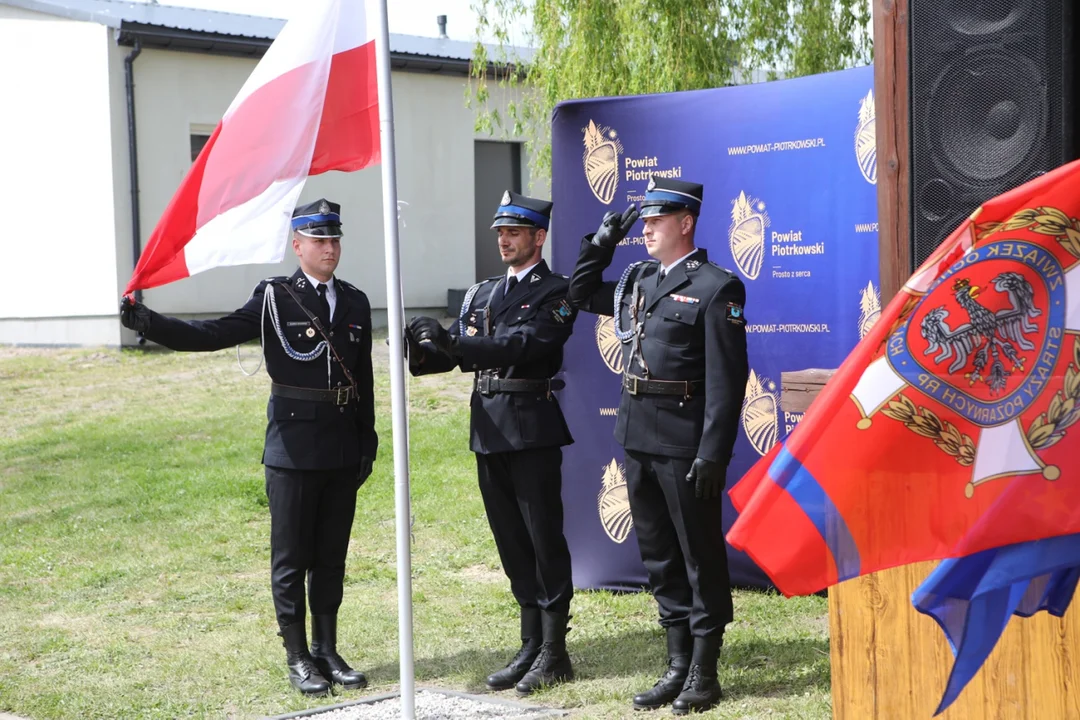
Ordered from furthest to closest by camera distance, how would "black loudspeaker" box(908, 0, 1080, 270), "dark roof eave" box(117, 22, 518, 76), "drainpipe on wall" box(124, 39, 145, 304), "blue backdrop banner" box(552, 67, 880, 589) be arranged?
"drainpipe on wall" box(124, 39, 145, 304) < "dark roof eave" box(117, 22, 518, 76) < "blue backdrop banner" box(552, 67, 880, 589) < "black loudspeaker" box(908, 0, 1080, 270)

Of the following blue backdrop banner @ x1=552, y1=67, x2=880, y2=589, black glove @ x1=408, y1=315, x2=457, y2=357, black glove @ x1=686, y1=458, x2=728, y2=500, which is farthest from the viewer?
blue backdrop banner @ x1=552, y1=67, x2=880, y2=589

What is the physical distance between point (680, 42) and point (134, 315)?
7074 millimetres

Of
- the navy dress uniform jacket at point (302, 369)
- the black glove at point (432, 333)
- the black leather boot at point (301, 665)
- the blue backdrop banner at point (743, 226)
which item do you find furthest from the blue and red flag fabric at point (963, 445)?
the blue backdrop banner at point (743, 226)

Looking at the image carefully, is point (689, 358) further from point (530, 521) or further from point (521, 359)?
point (530, 521)

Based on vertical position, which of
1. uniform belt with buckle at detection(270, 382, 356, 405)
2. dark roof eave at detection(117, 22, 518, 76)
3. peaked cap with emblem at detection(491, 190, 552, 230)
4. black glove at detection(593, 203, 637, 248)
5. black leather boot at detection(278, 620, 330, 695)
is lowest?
black leather boot at detection(278, 620, 330, 695)

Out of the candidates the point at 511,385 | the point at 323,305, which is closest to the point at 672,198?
the point at 511,385

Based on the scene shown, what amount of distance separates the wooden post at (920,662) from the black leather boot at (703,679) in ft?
2.84

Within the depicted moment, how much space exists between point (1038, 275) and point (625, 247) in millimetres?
3793

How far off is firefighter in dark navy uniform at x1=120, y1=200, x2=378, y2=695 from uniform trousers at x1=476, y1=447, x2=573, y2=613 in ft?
1.92

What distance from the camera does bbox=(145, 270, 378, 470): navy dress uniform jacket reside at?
17.9 feet

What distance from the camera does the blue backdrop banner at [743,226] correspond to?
6180 mm

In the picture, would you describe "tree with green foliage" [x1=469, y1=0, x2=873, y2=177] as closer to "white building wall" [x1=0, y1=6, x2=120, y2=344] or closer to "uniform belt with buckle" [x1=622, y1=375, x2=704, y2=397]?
"uniform belt with buckle" [x1=622, y1=375, x2=704, y2=397]

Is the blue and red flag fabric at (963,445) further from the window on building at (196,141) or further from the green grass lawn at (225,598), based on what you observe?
the window on building at (196,141)

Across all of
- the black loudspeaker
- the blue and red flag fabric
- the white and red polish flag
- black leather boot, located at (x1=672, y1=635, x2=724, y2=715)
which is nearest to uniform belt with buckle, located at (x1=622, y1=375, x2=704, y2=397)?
black leather boot, located at (x1=672, y1=635, x2=724, y2=715)
